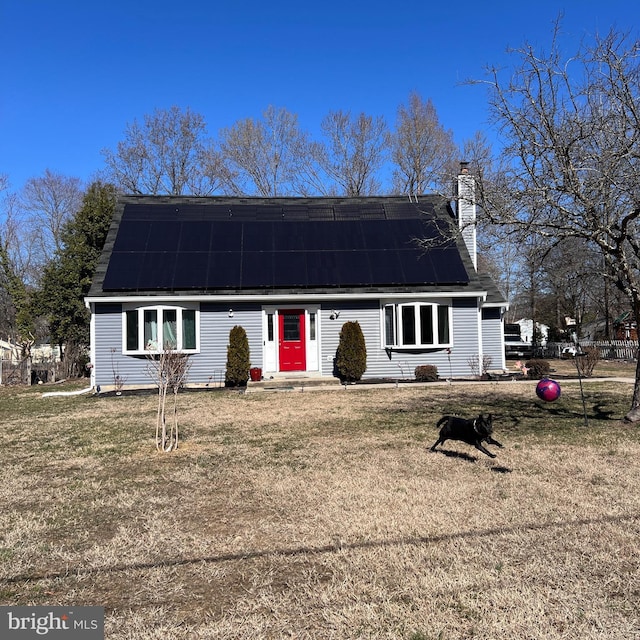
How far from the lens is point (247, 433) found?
8.63m

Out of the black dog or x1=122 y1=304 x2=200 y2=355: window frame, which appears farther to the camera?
x1=122 y1=304 x2=200 y2=355: window frame

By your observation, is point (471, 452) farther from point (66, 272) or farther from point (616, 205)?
point (66, 272)

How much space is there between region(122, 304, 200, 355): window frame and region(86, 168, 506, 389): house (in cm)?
3

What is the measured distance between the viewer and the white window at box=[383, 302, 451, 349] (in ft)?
52.4

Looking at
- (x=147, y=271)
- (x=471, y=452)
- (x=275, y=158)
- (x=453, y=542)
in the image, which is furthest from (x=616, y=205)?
(x=275, y=158)

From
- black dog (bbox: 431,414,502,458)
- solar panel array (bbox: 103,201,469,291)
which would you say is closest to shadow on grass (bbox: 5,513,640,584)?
black dog (bbox: 431,414,502,458)

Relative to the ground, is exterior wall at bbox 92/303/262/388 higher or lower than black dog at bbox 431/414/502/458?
higher

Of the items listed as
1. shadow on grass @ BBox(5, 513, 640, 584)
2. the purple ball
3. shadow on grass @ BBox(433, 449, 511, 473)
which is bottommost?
shadow on grass @ BBox(5, 513, 640, 584)

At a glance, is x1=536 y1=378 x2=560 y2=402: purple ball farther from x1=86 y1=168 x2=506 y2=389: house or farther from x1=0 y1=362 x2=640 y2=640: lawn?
x1=86 y1=168 x2=506 y2=389: house

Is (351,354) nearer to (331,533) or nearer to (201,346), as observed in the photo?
(201,346)

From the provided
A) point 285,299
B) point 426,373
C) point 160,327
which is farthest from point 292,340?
point 426,373

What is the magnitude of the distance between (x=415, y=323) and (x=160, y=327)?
24.1 ft

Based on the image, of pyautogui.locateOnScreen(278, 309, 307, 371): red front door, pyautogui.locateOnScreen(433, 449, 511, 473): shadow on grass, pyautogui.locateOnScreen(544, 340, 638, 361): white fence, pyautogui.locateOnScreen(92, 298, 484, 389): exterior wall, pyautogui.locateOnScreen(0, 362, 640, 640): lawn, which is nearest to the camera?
pyautogui.locateOnScreen(0, 362, 640, 640): lawn

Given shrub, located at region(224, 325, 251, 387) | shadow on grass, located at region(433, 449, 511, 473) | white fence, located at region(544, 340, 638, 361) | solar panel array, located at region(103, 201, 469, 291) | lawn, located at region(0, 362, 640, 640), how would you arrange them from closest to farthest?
1. lawn, located at region(0, 362, 640, 640)
2. shadow on grass, located at region(433, 449, 511, 473)
3. shrub, located at region(224, 325, 251, 387)
4. solar panel array, located at region(103, 201, 469, 291)
5. white fence, located at region(544, 340, 638, 361)
